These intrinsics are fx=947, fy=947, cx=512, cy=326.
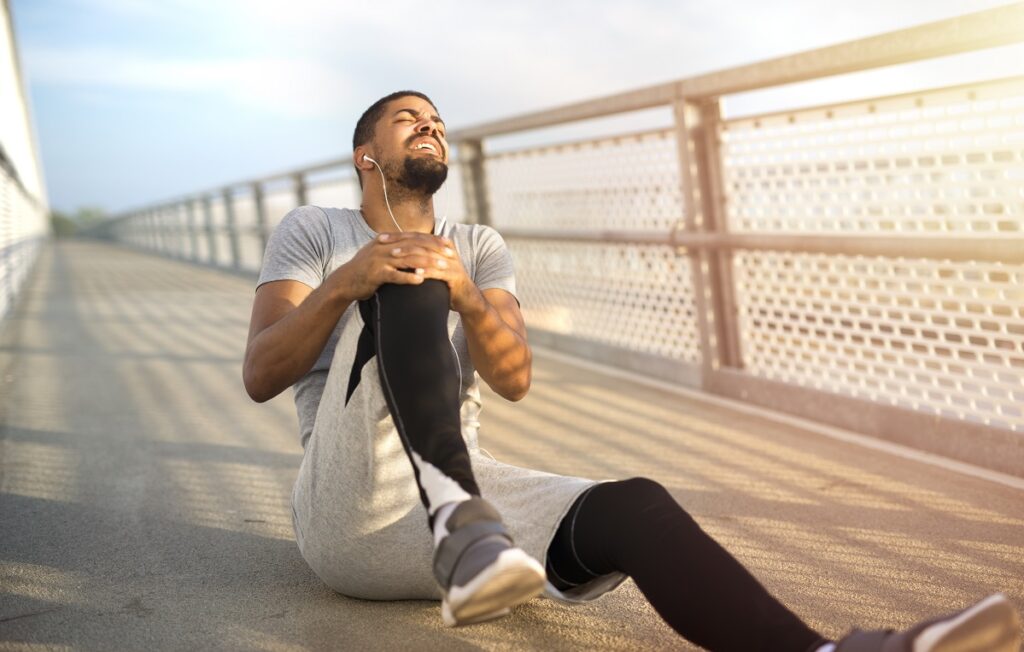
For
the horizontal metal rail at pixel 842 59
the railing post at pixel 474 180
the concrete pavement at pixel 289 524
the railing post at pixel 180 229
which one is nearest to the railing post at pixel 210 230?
the railing post at pixel 180 229

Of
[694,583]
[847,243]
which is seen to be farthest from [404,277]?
[847,243]

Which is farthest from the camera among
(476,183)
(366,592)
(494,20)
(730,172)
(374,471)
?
(494,20)

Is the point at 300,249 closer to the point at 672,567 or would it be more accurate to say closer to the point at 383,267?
the point at 383,267

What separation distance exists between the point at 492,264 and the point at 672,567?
0.95 metres

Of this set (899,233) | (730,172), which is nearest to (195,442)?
(730,172)

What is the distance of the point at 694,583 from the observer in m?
1.49

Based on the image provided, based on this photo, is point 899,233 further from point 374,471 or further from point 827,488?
point 374,471

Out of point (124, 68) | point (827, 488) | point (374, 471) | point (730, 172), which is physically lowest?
point (827, 488)

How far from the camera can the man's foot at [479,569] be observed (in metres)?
1.37

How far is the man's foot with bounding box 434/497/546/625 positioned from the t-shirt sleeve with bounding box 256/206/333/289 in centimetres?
80

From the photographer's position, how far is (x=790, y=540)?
7.79 ft

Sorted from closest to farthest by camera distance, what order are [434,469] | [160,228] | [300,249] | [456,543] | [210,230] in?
[456,543] → [434,469] → [300,249] → [210,230] → [160,228]

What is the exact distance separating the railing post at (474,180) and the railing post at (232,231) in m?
6.41

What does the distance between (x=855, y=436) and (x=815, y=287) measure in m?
0.56
